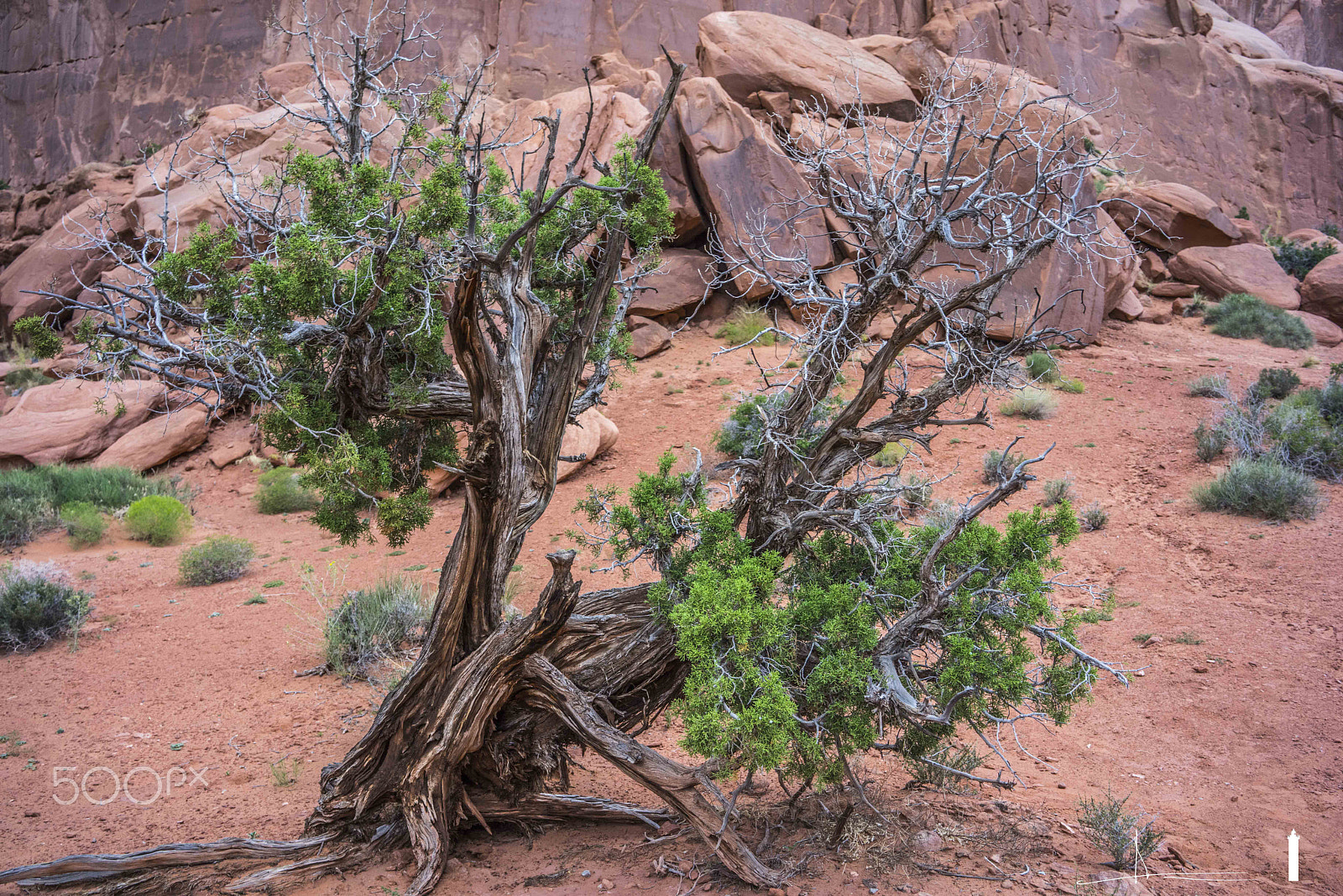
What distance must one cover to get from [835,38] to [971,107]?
4753mm

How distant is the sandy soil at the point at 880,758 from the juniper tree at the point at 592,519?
1.83 feet

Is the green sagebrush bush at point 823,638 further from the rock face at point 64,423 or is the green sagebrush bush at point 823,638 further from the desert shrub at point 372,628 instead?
the rock face at point 64,423

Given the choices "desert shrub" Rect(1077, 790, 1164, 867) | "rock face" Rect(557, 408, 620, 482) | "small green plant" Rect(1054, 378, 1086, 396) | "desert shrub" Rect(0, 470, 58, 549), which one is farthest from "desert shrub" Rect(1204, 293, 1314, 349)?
"desert shrub" Rect(0, 470, 58, 549)

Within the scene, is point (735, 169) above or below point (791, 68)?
below

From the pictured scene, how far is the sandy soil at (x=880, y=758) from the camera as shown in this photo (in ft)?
14.5

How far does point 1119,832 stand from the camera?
174 inches

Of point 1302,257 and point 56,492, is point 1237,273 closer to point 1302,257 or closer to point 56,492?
A: point 1302,257

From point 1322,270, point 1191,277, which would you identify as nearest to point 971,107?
point 1191,277

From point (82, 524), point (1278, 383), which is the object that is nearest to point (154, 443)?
point (82, 524)

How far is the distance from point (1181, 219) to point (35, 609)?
24.1 meters

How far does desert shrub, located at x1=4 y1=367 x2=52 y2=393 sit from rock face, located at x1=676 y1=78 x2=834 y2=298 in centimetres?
1488

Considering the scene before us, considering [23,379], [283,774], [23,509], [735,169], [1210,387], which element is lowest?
[23,379]

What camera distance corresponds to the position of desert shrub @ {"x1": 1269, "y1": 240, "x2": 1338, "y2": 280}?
2130 centimetres

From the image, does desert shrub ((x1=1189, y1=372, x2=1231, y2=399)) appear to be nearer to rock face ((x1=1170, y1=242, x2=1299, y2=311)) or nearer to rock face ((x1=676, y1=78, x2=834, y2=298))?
rock face ((x1=676, y1=78, x2=834, y2=298))
